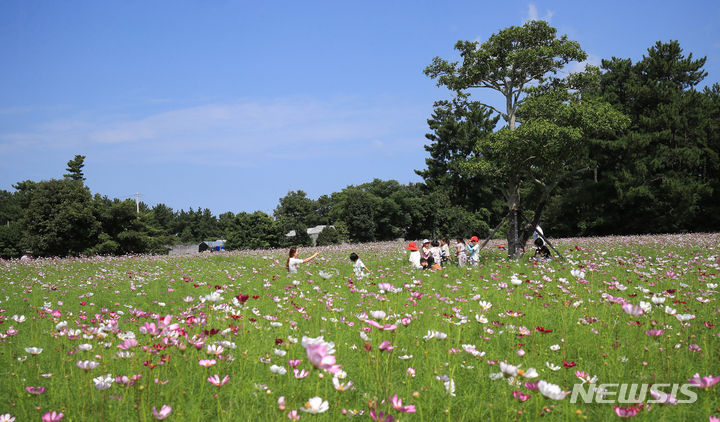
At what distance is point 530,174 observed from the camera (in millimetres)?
14984

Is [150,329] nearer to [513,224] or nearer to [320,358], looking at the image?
[320,358]

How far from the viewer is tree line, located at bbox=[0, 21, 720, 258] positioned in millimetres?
14742

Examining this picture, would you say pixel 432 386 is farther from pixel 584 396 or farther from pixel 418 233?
pixel 418 233

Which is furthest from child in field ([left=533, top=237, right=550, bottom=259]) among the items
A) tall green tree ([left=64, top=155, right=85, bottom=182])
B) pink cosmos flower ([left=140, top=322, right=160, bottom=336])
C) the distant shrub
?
tall green tree ([left=64, top=155, right=85, bottom=182])

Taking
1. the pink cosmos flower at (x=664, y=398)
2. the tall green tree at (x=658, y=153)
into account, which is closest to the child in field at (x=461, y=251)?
the pink cosmos flower at (x=664, y=398)

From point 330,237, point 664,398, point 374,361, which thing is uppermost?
point 664,398

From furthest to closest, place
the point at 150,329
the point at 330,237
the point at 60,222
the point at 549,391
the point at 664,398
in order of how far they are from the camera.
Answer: the point at 330,237 → the point at 60,222 → the point at 150,329 → the point at 664,398 → the point at 549,391

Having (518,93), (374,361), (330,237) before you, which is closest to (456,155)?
(330,237)

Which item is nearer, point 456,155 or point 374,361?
point 374,361

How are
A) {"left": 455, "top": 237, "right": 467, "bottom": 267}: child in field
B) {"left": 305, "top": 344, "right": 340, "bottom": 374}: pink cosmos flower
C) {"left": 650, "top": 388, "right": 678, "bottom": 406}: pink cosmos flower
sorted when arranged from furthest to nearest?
{"left": 455, "top": 237, "right": 467, "bottom": 267}: child in field → {"left": 650, "top": 388, "right": 678, "bottom": 406}: pink cosmos flower → {"left": 305, "top": 344, "right": 340, "bottom": 374}: pink cosmos flower

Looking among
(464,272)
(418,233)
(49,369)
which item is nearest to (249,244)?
(418,233)

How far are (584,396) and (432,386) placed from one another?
1075 millimetres

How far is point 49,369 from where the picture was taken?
3.75 m

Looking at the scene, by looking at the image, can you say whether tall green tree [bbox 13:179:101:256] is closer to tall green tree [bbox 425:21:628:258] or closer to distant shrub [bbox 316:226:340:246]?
distant shrub [bbox 316:226:340:246]
